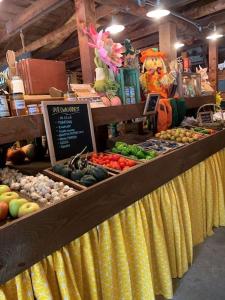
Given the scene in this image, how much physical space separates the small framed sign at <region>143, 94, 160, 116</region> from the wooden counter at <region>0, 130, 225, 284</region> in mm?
611

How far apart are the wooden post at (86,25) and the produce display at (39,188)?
1.46 m

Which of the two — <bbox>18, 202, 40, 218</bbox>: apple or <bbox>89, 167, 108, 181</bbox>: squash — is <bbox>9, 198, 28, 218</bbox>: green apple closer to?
<bbox>18, 202, 40, 218</bbox>: apple

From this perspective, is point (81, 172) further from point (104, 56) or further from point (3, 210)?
point (104, 56)

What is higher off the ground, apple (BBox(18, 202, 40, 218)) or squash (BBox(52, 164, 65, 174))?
squash (BBox(52, 164, 65, 174))

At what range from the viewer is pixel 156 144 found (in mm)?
2039

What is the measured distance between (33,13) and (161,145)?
2.52 metres

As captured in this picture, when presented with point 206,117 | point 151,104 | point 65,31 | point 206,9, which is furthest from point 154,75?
point 65,31

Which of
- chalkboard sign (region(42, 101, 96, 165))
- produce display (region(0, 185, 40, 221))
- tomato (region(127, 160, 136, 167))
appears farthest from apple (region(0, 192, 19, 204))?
tomato (region(127, 160, 136, 167))

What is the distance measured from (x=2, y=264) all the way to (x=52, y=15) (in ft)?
14.3

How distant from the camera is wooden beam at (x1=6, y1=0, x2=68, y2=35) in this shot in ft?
9.28

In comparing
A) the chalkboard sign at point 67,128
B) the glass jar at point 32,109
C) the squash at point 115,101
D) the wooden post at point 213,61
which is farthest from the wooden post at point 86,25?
the wooden post at point 213,61

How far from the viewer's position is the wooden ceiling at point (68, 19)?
307 centimetres

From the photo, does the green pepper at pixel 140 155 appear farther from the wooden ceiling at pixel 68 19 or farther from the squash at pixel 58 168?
the wooden ceiling at pixel 68 19

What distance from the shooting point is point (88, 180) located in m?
1.20
